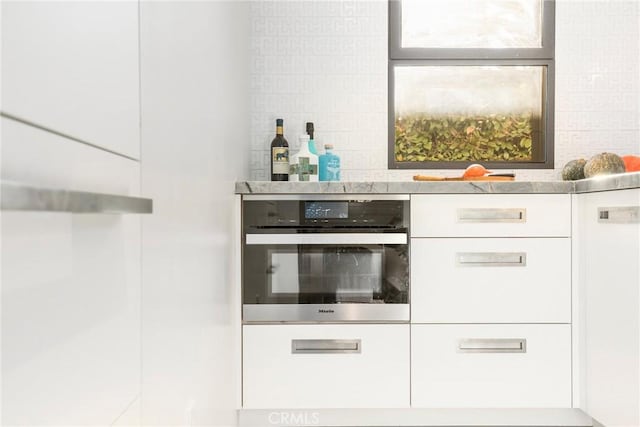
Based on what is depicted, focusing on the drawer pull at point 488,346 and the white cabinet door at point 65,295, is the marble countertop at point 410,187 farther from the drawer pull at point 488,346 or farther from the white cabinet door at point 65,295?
the white cabinet door at point 65,295

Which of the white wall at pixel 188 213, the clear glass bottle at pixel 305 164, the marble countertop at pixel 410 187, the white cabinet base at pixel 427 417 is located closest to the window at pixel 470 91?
the clear glass bottle at pixel 305 164

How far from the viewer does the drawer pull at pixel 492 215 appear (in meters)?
1.77

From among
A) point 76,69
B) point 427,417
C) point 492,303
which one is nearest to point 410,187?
point 492,303

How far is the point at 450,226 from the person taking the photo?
5.82 feet

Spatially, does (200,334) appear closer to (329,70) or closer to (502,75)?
(329,70)

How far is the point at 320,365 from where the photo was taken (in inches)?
69.6

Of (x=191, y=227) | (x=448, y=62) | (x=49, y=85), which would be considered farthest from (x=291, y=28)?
(x=49, y=85)

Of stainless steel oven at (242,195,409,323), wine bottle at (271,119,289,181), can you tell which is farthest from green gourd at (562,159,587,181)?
wine bottle at (271,119,289,181)

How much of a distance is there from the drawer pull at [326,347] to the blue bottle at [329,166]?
761 millimetres

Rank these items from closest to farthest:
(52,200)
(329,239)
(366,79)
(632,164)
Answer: (52,200), (329,239), (632,164), (366,79)

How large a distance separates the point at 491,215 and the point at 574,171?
2.14 feet

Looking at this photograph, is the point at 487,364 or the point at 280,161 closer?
the point at 487,364

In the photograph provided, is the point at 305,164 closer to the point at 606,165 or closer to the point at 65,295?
the point at 606,165

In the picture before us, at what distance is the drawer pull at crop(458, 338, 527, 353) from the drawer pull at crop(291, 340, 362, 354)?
0.38 meters
